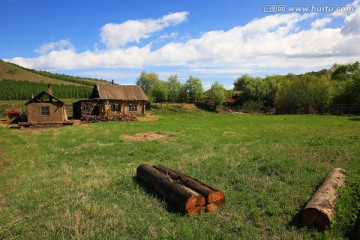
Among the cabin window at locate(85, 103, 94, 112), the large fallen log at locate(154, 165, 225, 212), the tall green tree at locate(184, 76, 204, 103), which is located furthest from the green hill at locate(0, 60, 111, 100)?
the large fallen log at locate(154, 165, 225, 212)

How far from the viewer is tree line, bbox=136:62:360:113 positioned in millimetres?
42000

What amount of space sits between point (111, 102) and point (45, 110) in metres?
11.9

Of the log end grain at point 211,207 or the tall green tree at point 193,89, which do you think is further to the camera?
the tall green tree at point 193,89

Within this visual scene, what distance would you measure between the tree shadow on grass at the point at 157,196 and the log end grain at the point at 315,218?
2.66 meters

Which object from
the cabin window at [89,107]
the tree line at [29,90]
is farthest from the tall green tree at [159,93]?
the tree line at [29,90]

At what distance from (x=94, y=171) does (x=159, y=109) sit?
42516 millimetres

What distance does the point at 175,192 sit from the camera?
22.6 ft

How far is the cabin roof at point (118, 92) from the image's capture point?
43.3m

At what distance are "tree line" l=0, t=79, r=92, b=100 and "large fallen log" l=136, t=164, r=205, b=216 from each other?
247 ft

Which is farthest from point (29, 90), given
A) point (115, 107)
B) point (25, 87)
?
point (115, 107)

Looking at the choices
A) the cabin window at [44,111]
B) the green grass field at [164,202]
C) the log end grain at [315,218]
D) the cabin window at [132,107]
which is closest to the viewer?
the log end grain at [315,218]

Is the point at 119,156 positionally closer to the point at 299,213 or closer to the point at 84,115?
the point at 299,213

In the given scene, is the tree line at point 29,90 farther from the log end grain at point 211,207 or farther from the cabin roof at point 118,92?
the log end grain at point 211,207

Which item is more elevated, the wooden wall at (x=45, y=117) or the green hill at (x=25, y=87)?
the green hill at (x=25, y=87)
